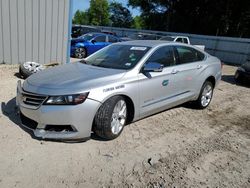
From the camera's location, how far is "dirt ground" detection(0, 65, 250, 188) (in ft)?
10.3

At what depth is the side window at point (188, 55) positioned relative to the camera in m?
5.43

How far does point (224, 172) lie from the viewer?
351 cm

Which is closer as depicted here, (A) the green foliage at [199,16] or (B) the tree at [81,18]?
(A) the green foliage at [199,16]

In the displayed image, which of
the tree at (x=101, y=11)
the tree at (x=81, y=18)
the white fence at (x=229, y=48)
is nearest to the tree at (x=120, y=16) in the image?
the tree at (x=101, y=11)

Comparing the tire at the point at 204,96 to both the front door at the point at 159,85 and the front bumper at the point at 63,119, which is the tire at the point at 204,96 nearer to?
the front door at the point at 159,85

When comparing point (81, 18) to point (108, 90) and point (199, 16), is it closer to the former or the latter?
point (199, 16)

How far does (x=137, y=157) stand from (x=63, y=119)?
3.77 ft

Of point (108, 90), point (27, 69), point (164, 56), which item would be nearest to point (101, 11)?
point (27, 69)

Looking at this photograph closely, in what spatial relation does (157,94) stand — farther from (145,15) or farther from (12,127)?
(145,15)

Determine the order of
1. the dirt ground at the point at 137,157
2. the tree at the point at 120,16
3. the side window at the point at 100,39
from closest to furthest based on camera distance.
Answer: the dirt ground at the point at 137,157, the side window at the point at 100,39, the tree at the point at 120,16

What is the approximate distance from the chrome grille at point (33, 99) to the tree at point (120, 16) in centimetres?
5901

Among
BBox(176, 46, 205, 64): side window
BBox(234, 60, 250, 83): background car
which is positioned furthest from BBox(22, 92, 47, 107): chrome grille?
BBox(234, 60, 250, 83): background car

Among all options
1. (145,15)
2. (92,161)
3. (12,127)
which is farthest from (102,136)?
(145,15)

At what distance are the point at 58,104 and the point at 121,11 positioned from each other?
6282cm
